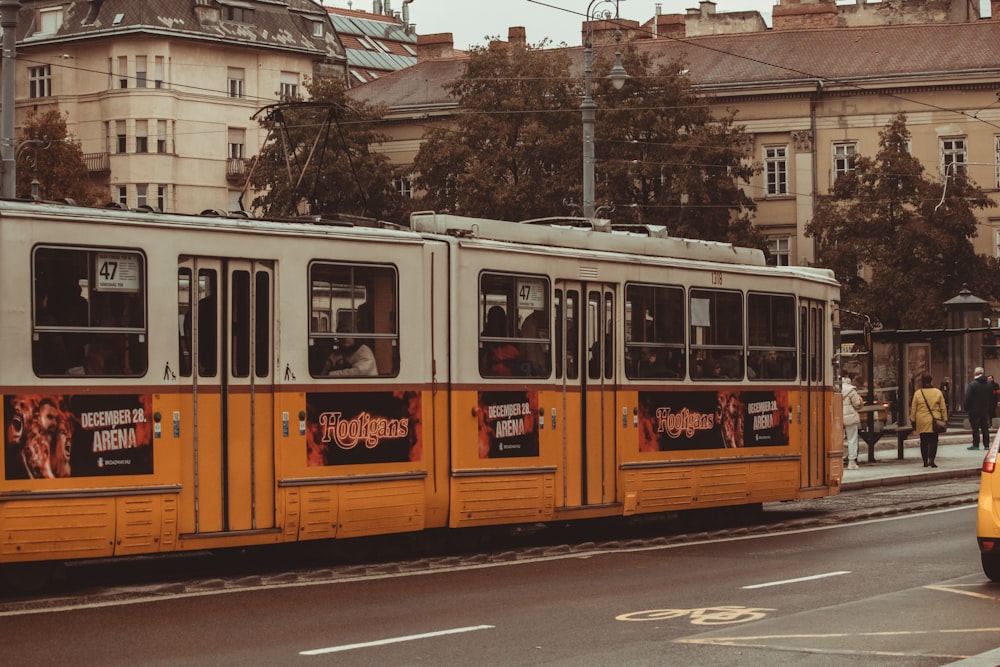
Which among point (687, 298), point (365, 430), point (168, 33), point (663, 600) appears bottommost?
point (663, 600)

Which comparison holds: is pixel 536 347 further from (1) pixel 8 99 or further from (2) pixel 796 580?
(1) pixel 8 99

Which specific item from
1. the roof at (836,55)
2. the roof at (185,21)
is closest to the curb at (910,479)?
the roof at (836,55)

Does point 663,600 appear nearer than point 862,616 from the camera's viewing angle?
No

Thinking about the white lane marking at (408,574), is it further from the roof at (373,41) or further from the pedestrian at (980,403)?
the roof at (373,41)

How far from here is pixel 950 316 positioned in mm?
46156

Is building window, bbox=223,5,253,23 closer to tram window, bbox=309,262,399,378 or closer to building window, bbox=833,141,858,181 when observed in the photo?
building window, bbox=833,141,858,181

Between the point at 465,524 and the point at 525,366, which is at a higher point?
the point at 525,366

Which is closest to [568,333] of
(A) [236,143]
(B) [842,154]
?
(B) [842,154]

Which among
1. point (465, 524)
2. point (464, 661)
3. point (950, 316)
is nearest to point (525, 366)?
point (465, 524)

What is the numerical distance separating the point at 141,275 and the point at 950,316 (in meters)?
35.0

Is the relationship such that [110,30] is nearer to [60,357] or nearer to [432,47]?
[432,47]

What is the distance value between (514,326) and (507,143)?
155ft

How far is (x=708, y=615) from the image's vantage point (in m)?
12.3

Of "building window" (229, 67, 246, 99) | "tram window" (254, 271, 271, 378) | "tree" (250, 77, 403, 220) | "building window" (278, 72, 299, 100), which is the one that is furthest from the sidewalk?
"building window" (278, 72, 299, 100)
